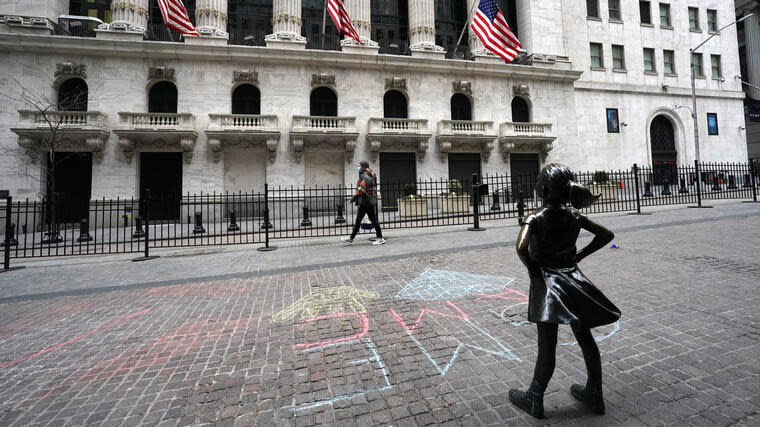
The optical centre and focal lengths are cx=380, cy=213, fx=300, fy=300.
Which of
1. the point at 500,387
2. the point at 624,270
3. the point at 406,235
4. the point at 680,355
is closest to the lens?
the point at 500,387

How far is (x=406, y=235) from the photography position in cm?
1023

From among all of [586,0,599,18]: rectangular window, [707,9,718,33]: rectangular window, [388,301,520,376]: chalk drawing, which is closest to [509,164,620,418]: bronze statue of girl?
[388,301,520,376]: chalk drawing

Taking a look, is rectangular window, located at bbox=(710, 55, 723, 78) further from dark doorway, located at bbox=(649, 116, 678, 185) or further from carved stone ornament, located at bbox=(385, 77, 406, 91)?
carved stone ornament, located at bbox=(385, 77, 406, 91)

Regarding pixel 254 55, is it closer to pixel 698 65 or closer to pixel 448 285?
pixel 448 285

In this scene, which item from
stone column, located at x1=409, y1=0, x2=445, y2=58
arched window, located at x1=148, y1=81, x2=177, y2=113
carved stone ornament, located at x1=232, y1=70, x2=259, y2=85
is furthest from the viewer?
stone column, located at x1=409, y1=0, x2=445, y2=58

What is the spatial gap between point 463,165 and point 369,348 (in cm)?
2122

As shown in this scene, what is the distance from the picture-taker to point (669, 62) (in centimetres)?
2889

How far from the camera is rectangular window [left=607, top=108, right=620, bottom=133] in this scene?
2680 centimetres

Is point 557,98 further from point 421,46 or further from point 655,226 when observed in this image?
point 655,226

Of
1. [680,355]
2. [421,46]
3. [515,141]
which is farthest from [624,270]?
[421,46]

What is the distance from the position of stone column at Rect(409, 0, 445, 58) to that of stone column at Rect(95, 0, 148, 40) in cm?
1770

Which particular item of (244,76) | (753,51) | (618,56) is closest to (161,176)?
(244,76)

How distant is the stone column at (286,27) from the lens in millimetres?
19812

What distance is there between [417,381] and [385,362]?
1.19 feet
